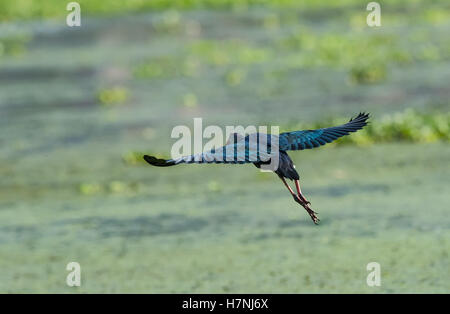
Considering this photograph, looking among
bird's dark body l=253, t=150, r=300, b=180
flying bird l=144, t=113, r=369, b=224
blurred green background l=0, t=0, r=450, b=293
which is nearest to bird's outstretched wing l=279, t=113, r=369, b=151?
flying bird l=144, t=113, r=369, b=224

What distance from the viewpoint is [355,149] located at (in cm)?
1309

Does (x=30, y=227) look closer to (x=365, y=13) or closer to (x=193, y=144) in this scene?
(x=193, y=144)

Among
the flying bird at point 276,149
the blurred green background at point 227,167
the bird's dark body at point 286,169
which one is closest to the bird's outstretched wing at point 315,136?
the flying bird at point 276,149

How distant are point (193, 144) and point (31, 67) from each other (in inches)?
328

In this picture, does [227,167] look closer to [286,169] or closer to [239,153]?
[286,169]

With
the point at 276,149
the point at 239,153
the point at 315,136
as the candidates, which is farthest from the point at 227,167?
the point at 239,153

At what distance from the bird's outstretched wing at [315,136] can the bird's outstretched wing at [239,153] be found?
146mm

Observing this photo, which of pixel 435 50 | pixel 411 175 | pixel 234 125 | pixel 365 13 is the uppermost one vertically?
pixel 365 13

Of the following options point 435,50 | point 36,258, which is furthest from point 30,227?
point 435,50

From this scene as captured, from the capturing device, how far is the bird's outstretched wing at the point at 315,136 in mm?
6141

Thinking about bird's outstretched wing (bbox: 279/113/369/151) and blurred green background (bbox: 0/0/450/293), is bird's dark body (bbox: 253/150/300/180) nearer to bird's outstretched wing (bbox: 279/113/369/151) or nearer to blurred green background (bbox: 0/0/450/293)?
bird's outstretched wing (bbox: 279/113/369/151)

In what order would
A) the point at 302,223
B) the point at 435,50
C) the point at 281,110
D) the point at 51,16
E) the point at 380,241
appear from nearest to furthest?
the point at 380,241
the point at 302,223
the point at 281,110
the point at 435,50
the point at 51,16

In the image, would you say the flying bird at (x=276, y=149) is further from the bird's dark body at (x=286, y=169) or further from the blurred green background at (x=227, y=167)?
the blurred green background at (x=227, y=167)

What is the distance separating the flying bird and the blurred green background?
100 inches
